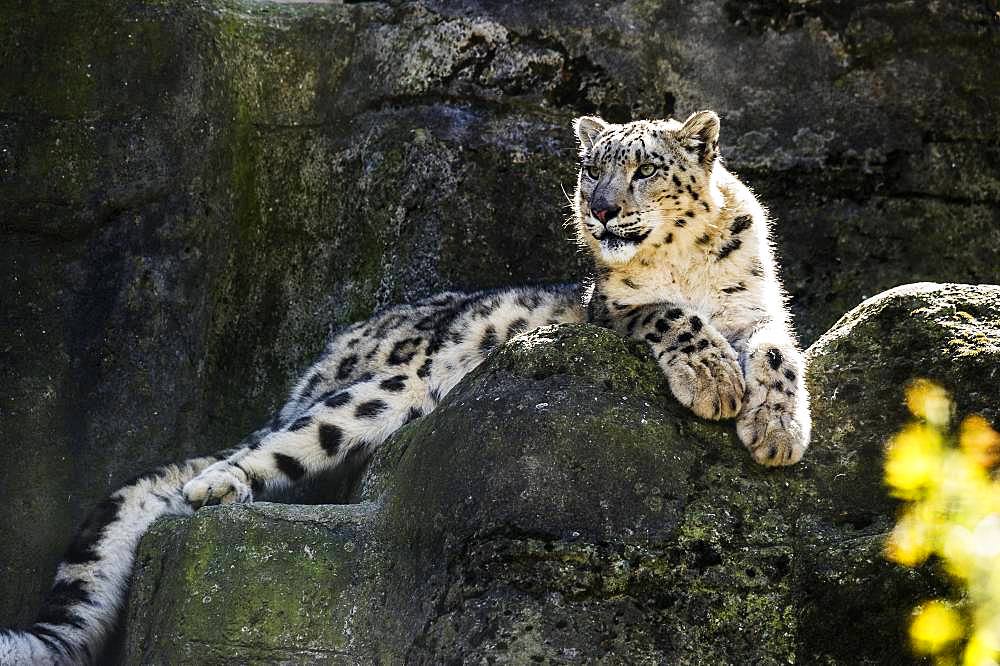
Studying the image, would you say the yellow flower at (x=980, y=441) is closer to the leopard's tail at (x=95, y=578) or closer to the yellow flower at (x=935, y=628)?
the yellow flower at (x=935, y=628)

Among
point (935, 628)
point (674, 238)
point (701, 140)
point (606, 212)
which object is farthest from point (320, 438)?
point (935, 628)

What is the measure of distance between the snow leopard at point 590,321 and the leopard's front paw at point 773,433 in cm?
1

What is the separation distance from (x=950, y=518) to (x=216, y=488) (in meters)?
2.02

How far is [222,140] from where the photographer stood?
4523 mm

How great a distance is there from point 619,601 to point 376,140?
2.49 metres

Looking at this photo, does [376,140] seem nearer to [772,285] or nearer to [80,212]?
[80,212]

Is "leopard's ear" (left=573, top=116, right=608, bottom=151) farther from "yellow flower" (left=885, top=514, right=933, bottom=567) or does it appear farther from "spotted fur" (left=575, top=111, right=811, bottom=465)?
"yellow flower" (left=885, top=514, right=933, bottom=567)

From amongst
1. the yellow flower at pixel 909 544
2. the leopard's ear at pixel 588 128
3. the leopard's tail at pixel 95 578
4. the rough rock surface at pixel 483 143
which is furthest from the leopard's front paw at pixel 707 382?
the rough rock surface at pixel 483 143

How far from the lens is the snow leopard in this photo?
335 centimetres

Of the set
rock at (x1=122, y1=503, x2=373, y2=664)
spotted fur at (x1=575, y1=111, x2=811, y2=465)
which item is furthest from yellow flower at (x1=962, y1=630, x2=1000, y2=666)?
rock at (x1=122, y1=503, x2=373, y2=664)

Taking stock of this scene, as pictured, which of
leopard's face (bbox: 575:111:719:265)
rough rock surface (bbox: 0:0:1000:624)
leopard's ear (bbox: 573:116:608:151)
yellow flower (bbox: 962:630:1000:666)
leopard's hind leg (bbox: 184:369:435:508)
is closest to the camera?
yellow flower (bbox: 962:630:1000:666)

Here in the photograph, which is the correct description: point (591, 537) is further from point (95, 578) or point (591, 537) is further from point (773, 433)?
point (95, 578)

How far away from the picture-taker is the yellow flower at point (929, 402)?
3.06 metres

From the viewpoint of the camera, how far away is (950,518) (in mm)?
2824
